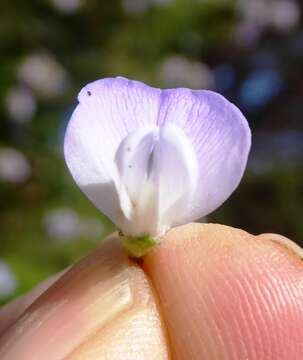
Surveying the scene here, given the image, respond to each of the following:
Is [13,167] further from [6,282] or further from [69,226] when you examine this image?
[6,282]

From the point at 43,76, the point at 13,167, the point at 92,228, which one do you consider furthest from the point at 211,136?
the point at 43,76

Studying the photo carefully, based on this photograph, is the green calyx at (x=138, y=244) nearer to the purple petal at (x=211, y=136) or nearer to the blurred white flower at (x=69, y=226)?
the purple petal at (x=211, y=136)

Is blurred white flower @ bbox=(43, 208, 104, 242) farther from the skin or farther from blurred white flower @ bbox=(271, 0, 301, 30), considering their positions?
the skin

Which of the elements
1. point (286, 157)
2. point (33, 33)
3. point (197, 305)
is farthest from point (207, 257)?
point (286, 157)

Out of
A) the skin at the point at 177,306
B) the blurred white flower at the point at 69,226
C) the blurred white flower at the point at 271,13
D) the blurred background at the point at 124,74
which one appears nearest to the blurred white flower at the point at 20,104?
the blurred background at the point at 124,74

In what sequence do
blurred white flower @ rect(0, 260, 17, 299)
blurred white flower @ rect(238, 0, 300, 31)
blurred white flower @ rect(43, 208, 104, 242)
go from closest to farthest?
blurred white flower @ rect(0, 260, 17, 299) < blurred white flower @ rect(43, 208, 104, 242) < blurred white flower @ rect(238, 0, 300, 31)

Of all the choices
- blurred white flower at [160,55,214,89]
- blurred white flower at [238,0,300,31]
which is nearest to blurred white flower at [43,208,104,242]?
blurred white flower at [160,55,214,89]

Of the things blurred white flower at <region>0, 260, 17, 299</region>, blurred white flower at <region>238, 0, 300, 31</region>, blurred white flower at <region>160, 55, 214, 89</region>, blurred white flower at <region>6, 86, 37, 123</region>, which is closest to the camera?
blurred white flower at <region>0, 260, 17, 299</region>
